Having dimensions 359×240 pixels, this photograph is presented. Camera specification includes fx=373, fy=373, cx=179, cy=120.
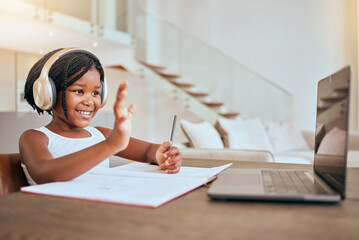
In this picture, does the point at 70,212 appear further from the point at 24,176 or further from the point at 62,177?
the point at 24,176

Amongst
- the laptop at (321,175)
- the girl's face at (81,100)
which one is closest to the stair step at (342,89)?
the laptop at (321,175)

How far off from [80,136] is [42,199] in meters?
0.40

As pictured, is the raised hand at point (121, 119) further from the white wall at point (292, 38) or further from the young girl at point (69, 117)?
the white wall at point (292, 38)

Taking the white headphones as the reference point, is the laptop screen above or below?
below

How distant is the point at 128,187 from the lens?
680 mm

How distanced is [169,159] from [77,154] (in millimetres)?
260

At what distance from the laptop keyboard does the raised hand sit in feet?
0.85

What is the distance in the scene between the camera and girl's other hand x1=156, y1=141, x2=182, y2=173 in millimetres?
894

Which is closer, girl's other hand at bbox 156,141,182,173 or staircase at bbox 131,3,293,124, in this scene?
girl's other hand at bbox 156,141,182,173

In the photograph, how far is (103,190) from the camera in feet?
2.15

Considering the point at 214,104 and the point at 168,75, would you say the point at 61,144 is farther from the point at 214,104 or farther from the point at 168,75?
the point at 168,75

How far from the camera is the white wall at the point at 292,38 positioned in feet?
19.5

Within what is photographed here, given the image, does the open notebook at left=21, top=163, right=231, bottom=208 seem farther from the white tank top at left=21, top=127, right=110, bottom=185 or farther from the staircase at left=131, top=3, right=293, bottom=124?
the staircase at left=131, top=3, right=293, bottom=124

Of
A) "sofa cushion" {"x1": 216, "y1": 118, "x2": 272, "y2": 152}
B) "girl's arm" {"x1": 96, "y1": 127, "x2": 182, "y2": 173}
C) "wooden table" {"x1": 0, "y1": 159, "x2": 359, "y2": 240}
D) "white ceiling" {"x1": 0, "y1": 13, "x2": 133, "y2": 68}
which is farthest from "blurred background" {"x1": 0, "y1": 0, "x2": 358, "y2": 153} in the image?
"wooden table" {"x1": 0, "y1": 159, "x2": 359, "y2": 240}
